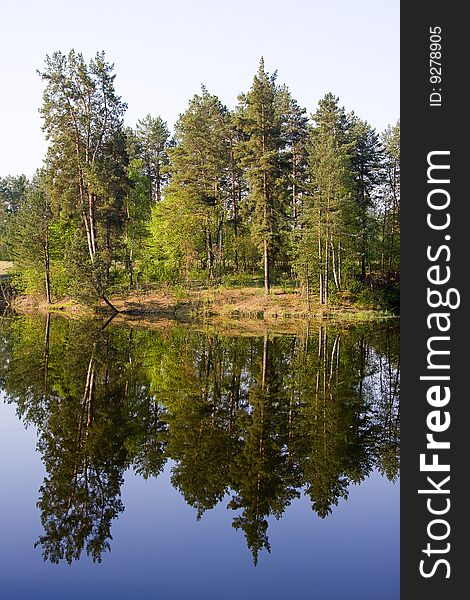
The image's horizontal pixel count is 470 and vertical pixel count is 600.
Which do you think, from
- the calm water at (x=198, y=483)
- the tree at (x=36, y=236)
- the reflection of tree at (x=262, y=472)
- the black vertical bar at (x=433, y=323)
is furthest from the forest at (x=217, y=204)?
the black vertical bar at (x=433, y=323)

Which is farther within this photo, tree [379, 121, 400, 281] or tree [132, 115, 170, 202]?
tree [132, 115, 170, 202]

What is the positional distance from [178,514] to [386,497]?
3.78m

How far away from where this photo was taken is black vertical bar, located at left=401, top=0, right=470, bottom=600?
22.1ft

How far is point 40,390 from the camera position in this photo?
18812mm

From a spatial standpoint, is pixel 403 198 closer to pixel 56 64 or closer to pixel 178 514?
pixel 178 514

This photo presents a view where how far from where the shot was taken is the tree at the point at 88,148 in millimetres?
46000

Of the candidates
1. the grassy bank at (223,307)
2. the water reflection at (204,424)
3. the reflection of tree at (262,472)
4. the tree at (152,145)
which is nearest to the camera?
the reflection of tree at (262,472)

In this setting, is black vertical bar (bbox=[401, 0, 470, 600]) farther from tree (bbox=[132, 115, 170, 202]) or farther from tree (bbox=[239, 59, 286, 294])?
tree (bbox=[132, 115, 170, 202])

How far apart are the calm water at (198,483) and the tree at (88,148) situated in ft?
84.4

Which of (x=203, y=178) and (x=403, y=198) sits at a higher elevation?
(x=203, y=178)

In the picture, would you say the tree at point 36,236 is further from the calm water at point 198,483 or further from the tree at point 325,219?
the calm water at point 198,483

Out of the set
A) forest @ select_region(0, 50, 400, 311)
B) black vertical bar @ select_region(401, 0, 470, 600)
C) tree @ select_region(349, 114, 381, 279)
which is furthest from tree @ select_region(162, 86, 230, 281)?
black vertical bar @ select_region(401, 0, 470, 600)

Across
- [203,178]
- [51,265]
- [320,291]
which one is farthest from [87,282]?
[320,291]

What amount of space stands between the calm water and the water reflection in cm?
5
